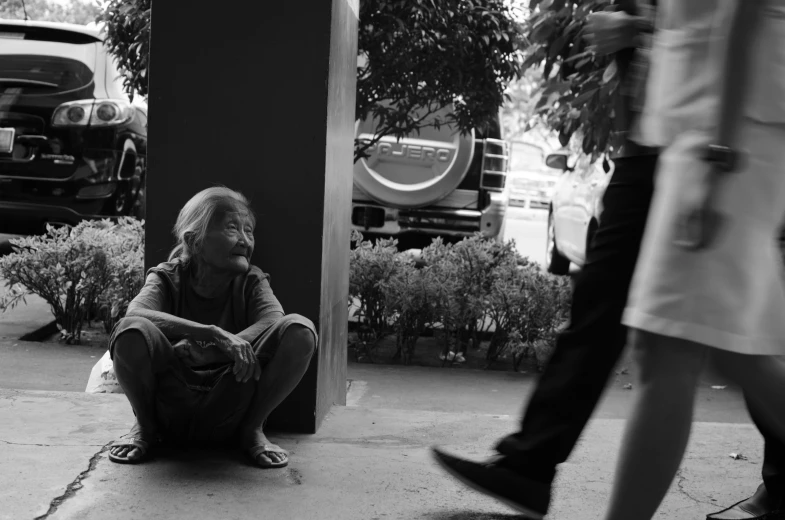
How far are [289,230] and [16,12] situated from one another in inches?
865

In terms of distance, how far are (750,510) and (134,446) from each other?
191 centimetres

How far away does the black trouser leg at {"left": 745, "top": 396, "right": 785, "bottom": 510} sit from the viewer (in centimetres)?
278

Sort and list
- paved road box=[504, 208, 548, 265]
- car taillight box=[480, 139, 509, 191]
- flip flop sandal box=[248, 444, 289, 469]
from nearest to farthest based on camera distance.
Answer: flip flop sandal box=[248, 444, 289, 469], car taillight box=[480, 139, 509, 191], paved road box=[504, 208, 548, 265]

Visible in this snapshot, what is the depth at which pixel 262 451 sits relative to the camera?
3.27 metres

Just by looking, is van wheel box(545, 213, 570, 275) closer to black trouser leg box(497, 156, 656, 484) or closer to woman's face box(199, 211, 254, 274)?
woman's face box(199, 211, 254, 274)

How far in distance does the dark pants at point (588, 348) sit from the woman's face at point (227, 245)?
127 cm

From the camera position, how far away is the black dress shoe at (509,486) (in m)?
2.59

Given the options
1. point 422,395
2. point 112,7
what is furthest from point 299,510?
point 112,7

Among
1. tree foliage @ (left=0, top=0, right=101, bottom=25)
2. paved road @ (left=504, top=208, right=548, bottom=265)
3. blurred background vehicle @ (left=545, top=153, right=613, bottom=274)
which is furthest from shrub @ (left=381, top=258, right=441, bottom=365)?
tree foliage @ (left=0, top=0, right=101, bottom=25)

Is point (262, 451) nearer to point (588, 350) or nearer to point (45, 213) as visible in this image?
point (588, 350)

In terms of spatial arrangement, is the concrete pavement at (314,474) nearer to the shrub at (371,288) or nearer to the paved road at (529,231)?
the shrub at (371,288)

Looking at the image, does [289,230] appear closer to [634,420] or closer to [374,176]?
[634,420]

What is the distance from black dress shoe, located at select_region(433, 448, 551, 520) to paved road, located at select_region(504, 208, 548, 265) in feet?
29.6

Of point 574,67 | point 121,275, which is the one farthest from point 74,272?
point 574,67
